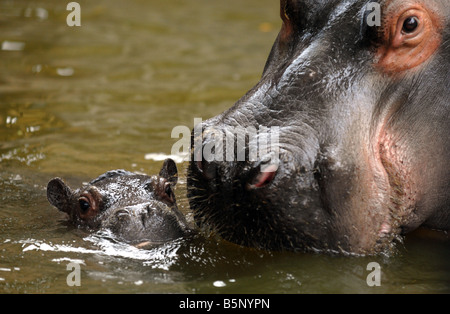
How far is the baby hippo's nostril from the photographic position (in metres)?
4.12

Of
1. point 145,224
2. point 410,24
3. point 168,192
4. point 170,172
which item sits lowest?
point 145,224

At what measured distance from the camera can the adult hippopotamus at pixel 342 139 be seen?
423 cm

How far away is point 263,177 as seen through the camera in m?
4.14

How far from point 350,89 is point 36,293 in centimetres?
207

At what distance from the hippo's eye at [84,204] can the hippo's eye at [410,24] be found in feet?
7.65

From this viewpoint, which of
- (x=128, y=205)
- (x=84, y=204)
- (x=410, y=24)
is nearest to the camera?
(x=410, y=24)

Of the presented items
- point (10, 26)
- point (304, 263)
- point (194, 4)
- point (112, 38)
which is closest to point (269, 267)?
point (304, 263)

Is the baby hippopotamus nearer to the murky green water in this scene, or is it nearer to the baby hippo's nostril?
the murky green water

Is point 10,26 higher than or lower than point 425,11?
higher

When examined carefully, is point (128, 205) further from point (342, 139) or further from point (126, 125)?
point (126, 125)

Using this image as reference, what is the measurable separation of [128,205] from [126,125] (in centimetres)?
350

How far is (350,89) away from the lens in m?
4.45

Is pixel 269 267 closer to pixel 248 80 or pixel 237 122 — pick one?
pixel 237 122

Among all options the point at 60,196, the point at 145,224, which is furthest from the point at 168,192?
the point at 60,196
